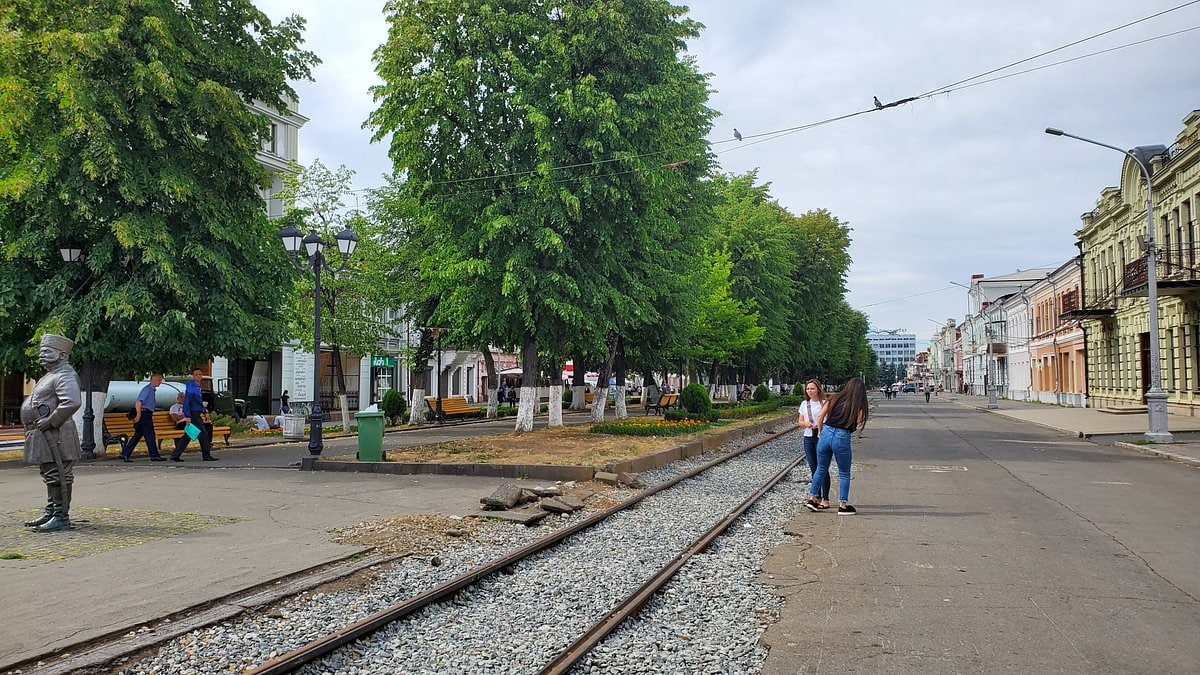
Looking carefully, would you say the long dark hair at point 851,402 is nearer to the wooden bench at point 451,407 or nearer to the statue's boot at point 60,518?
the statue's boot at point 60,518

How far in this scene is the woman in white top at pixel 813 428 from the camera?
416 inches

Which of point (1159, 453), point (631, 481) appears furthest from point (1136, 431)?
point (631, 481)

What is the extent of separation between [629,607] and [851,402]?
5.21 m

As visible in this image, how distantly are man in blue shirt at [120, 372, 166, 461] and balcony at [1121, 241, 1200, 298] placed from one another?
29407 mm

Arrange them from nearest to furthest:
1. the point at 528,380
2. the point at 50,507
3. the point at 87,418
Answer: the point at 50,507
the point at 87,418
the point at 528,380

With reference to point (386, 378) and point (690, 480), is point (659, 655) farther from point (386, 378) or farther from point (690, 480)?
point (386, 378)

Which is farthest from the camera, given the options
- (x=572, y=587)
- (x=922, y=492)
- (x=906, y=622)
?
(x=922, y=492)

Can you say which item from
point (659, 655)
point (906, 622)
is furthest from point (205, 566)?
point (906, 622)

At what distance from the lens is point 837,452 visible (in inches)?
392

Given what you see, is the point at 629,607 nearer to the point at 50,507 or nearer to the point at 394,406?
the point at 50,507

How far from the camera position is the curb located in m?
16.8

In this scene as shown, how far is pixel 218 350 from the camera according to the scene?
58.0 ft

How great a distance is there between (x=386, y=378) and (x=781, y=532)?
49.8 m

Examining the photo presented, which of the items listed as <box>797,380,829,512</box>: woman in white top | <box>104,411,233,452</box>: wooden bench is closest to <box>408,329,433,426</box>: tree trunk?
<box>104,411,233,452</box>: wooden bench
